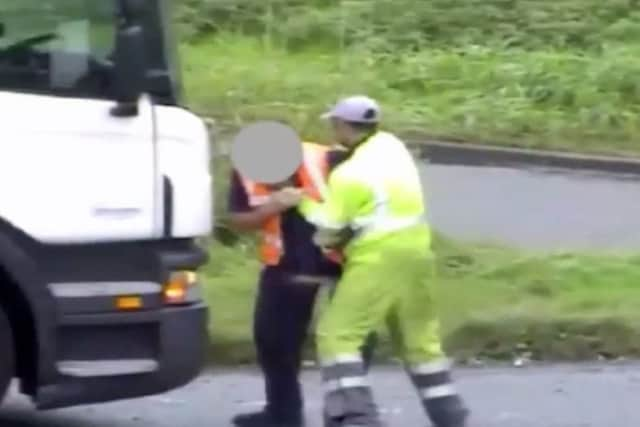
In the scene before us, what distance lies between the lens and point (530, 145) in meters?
19.4

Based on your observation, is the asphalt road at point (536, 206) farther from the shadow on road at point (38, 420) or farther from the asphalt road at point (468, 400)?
the shadow on road at point (38, 420)

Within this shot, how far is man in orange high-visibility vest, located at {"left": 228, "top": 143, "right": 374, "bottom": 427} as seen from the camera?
8.19 m

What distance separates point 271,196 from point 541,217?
7945mm

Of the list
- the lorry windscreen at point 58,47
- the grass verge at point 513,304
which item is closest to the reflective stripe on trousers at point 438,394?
the lorry windscreen at point 58,47

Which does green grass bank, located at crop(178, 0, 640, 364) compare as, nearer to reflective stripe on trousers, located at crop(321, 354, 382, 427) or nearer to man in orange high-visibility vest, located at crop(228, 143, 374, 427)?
man in orange high-visibility vest, located at crop(228, 143, 374, 427)

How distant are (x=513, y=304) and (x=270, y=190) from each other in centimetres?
346

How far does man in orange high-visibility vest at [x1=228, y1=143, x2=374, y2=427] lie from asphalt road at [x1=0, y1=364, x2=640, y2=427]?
0.54 meters

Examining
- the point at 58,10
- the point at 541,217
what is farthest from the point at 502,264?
the point at 58,10

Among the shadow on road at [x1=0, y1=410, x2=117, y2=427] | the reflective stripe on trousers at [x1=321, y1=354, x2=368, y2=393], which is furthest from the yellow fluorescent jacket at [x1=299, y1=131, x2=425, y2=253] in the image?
the shadow on road at [x1=0, y1=410, x2=117, y2=427]

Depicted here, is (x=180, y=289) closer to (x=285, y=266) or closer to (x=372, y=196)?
(x=285, y=266)

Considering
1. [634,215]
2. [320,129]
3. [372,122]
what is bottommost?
[634,215]

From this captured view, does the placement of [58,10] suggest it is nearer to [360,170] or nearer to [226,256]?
[360,170]

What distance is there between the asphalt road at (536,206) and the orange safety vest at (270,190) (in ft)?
17.7

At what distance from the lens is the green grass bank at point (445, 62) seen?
1952cm
